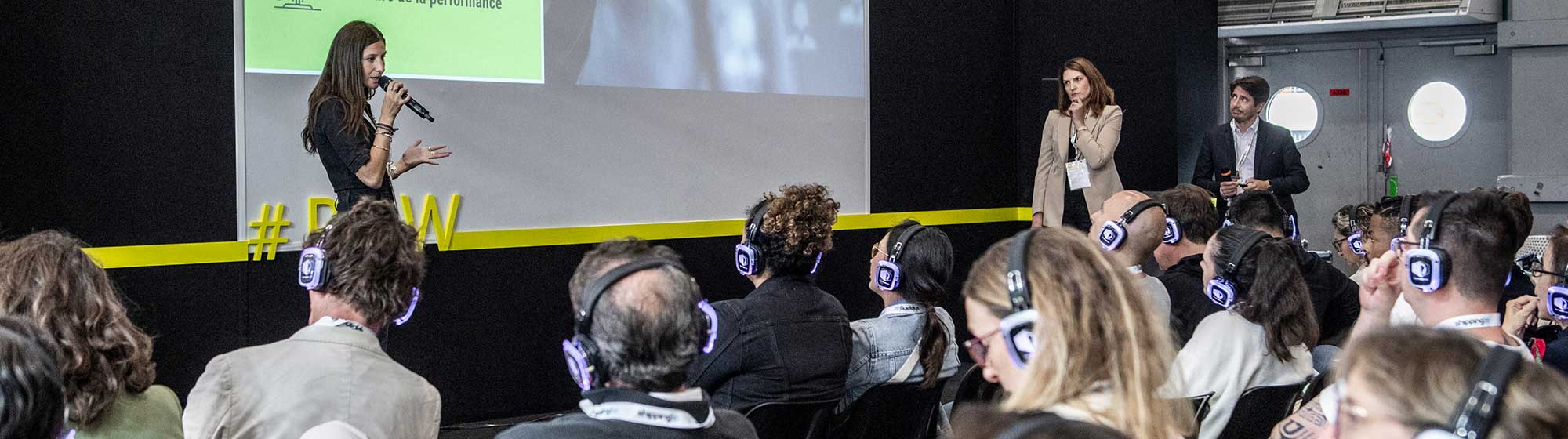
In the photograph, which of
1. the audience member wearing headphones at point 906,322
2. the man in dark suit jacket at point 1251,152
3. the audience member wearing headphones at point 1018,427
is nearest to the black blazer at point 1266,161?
the man in dark suit jacket at point 1251,152

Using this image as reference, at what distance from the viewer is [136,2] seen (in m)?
4.75

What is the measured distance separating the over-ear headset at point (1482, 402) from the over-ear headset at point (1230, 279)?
1.96 meters

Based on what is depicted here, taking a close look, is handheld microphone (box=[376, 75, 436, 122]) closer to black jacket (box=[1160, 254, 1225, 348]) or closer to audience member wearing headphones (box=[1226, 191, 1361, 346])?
black jacket (box=[1160, 254, 1225, 348])

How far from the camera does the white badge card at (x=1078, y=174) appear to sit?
274 inches

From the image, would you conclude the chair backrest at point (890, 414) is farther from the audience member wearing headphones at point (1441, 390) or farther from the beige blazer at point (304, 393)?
the audience member wearing headphones at point (1441, 390)

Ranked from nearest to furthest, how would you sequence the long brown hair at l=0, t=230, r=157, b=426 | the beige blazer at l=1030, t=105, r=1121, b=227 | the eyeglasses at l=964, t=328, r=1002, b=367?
the eyeglasses at l=964, t=328, r=1002, b=367 → the long brown hair at l=0, t=230, r=157, b=426 → the beige blazer at l=1030, t=105, r=1121, b=227

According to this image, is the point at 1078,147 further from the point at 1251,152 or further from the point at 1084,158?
the point at 1251,152

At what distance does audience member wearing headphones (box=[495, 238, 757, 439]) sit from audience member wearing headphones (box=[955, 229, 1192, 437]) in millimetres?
491

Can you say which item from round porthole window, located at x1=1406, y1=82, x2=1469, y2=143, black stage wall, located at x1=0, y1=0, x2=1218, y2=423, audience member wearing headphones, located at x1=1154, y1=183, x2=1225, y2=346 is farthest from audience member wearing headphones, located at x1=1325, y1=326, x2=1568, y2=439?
round porthole window, located at x1=1406, y1=82, x2=1469, y2=143

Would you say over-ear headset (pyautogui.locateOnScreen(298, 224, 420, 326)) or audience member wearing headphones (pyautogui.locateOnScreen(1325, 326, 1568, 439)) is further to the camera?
over-ear headset (pyautogui.locateOnScreen(298, 224, 420, 326))

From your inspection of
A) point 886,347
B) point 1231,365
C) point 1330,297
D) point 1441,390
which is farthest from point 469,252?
point 1441,390

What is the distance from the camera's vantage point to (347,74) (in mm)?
4977

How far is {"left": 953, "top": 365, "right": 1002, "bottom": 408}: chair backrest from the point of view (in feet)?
11.5

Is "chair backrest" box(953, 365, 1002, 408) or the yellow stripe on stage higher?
the yellow stripe on stage
